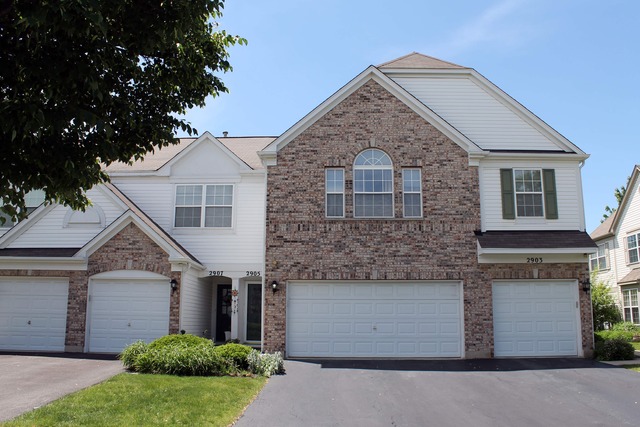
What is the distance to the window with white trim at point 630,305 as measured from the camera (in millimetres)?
28250

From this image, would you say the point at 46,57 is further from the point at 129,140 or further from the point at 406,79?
the point at 406,79

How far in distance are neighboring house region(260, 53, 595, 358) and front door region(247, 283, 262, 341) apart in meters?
3.58

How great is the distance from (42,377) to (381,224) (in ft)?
33.4

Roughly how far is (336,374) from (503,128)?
1022 centimetres

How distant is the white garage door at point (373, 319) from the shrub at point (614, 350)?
4.22m

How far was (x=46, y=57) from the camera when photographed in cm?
720

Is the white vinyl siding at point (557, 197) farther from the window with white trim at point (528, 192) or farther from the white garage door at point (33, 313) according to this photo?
the white garage door at point (33, 313)

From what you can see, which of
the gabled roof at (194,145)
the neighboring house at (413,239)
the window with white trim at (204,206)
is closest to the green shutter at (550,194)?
the neighboring house at (413,239)

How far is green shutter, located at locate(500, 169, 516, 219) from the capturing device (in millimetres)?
18336

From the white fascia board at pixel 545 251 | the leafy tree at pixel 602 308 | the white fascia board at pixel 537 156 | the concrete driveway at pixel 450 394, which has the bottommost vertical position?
the concrete driveway at pixel 450 394

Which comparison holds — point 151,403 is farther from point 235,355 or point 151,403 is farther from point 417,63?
point 417,63

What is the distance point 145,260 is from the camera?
1858 cm

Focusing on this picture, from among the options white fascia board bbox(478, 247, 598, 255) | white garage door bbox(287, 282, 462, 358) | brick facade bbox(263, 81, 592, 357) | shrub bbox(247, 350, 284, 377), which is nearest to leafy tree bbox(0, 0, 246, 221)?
shrub bbox(247, 350, 284, 377)

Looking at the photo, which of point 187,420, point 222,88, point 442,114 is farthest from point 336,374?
point 442,114
